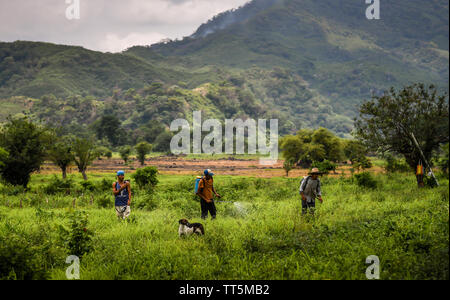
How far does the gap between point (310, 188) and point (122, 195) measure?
519 cm

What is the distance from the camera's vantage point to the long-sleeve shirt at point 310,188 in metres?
8.80

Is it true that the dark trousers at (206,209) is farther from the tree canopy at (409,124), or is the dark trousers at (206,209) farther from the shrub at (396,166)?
the shrub at (396,166)

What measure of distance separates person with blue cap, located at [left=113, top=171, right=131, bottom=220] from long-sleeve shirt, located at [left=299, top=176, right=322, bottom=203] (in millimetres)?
4831

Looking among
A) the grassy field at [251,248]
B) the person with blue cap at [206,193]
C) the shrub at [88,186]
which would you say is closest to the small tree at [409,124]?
the grassy field at [251,248]

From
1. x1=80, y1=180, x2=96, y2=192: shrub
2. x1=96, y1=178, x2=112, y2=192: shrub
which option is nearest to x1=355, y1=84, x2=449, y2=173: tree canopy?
x1=96, y1=178, x2=112, y2=192: shrub

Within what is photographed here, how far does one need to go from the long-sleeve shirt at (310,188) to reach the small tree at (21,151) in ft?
54.6

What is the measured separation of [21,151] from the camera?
19.2 m

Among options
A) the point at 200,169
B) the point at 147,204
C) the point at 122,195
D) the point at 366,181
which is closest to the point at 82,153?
the point at 147,204

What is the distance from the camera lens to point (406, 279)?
187 inches

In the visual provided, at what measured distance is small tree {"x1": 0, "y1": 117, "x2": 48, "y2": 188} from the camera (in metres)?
18.6

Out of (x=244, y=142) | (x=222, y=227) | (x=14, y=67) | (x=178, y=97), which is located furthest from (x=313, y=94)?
(x=222, y=227)

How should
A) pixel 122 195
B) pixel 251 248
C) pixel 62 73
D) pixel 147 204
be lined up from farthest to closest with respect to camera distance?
pixel 62 73, pixel 147 204, pixel 122 195, pixel 251 248

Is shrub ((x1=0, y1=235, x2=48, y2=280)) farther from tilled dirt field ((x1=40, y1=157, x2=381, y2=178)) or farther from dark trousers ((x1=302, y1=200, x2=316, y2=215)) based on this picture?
tilled dirt field ((x1=40, y1=157, x2=381, y2=178))

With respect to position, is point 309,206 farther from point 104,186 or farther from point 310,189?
point 104,186
